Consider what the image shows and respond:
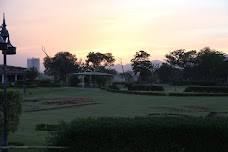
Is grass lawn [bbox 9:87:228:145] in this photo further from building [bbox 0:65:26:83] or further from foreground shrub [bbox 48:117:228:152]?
building [bbox 0:65:26:83]

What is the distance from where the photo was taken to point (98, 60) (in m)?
85.0

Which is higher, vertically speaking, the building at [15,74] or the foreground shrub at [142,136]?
the building at [15,74]

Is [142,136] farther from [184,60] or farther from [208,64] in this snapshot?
[184,60]

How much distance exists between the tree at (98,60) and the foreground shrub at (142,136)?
78030 millimetres

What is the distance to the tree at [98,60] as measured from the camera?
277 feet

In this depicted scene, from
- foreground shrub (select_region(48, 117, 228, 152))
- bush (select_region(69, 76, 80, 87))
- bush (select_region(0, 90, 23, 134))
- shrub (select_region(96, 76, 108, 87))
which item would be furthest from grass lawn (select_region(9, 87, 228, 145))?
bush (select_region(69, 76, 80, 87))

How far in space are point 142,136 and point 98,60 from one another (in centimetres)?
7890

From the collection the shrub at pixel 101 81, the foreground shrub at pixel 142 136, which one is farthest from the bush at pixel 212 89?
the foreground shrub at pixel 142 136

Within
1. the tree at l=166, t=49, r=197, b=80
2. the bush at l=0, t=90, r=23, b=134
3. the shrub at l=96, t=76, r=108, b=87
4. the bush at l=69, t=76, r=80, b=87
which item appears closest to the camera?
the bush at l=0, t=90, r=23, b=134

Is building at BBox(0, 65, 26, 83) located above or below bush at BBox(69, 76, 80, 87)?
above

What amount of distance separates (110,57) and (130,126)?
81496 millimetres

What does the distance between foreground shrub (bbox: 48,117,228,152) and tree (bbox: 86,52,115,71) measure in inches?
3072

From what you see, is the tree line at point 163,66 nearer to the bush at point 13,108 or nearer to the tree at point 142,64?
the tree at point 142,64

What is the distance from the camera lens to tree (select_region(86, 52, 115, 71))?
84456 mm
